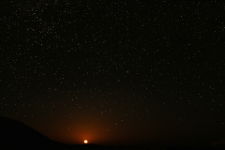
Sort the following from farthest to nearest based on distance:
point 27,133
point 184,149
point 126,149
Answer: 1. point 27,133
2. point 184,149
3. point 126,149

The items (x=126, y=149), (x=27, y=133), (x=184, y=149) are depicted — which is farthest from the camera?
(x=27, y=133)

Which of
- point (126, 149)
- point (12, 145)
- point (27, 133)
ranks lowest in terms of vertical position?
point (126, 149)

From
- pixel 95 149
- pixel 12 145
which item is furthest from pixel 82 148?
pixel 12 145

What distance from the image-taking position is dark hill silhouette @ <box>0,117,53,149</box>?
159 ft

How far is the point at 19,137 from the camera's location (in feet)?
168

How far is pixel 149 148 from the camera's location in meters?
38.1

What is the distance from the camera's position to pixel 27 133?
176ft

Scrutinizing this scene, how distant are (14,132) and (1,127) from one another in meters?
2.24

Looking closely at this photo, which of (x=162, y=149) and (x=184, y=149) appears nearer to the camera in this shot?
(x=162, y=149)

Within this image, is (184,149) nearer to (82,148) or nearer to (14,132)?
(82,148)

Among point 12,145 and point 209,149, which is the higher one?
point 12,145

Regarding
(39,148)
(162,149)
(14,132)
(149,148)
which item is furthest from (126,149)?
(14,132)

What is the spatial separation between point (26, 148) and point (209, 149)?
980 inches

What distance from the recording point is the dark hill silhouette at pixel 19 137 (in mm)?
48594
